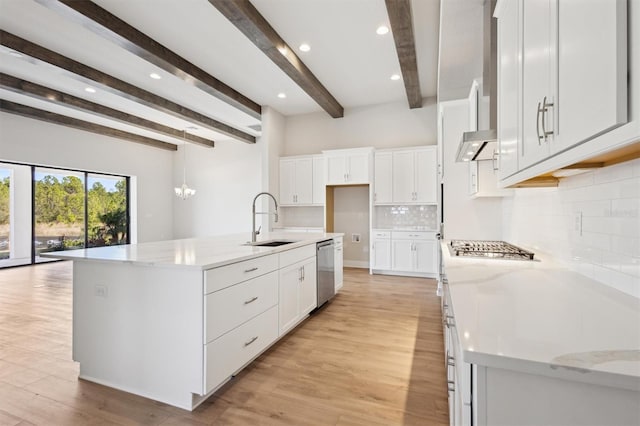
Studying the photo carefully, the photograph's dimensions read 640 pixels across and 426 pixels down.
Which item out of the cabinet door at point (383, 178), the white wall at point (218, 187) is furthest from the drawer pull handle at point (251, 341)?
the white wall at point (218, 187)

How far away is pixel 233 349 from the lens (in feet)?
6.84

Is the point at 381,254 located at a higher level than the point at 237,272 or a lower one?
lower

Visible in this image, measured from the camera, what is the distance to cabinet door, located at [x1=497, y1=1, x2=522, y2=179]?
136 centimetres

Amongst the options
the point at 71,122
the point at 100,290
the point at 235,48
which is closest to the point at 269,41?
the point at 235,48

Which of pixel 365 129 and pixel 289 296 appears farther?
pixel 365 129

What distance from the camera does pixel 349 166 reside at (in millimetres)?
5945

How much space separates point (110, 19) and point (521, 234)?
4.44 m

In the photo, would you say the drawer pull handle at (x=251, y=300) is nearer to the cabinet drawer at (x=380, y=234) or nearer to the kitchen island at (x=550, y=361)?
the kitchen island at (x=550, y=361)

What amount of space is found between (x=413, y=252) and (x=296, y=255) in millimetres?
3058

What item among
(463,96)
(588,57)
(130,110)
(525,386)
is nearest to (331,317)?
(525,386)

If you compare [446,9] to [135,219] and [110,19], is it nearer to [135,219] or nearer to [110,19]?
[110,19]

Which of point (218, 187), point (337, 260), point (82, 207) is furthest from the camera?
point (218, 187)

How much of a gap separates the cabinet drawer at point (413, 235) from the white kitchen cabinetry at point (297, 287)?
253 centimetres

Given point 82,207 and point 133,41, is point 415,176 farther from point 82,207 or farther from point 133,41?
point 82,207
